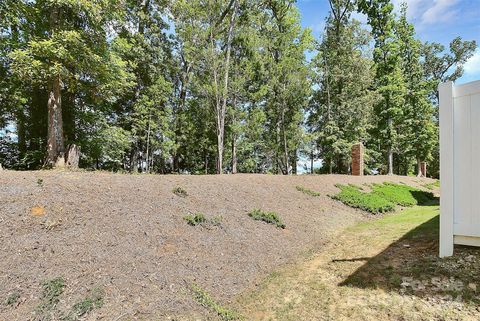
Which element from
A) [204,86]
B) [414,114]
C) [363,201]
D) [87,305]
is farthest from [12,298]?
[414,114]

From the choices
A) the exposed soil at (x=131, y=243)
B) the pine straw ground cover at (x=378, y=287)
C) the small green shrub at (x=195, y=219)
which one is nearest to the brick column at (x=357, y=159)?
the exposed soil at (x=131, y=243)

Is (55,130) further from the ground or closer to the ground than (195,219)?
further from the ground

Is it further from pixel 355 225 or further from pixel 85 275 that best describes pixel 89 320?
pixel 355 225

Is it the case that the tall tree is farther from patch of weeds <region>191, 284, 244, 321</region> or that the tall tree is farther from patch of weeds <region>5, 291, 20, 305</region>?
patch of weeds <region>5, 291, 20, 305</region>

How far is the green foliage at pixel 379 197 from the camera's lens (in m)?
9.73

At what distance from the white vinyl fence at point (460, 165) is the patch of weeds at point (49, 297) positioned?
16.9 feet

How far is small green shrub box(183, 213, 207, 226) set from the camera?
5.48 meters

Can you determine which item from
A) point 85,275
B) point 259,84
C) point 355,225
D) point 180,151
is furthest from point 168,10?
point 85,275

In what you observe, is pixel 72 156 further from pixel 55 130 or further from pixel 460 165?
pixel 460 165

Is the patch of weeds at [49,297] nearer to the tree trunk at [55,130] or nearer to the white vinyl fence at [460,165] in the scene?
the white vinyl fence at [460,165]

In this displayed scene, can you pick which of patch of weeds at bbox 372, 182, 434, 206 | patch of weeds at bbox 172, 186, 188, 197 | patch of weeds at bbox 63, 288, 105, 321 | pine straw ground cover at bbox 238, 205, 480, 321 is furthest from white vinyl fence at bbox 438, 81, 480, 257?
patch of weeds at bbox 372, 182, 434, 206

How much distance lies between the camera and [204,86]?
14789 millimetres

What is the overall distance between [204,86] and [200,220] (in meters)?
10.5

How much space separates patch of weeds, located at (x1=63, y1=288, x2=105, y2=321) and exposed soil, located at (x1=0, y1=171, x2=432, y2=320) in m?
0.07
